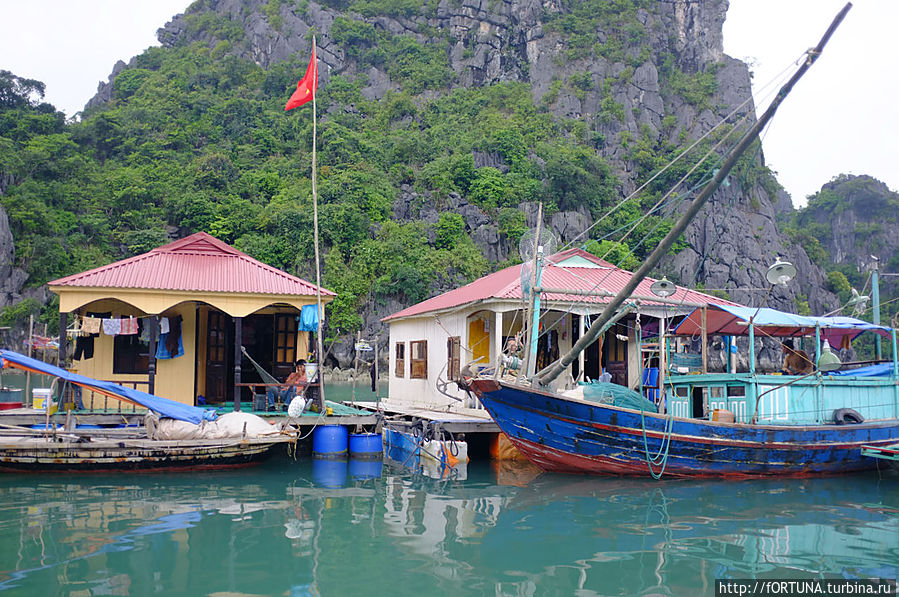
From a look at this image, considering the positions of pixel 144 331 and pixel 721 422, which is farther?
pixel 144 331

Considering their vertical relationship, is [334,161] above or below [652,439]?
above

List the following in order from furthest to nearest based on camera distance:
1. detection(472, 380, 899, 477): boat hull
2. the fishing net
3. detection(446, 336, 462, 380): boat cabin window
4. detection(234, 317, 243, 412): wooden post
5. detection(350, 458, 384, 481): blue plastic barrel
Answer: detection(446, 336, 462, 380): boat cabin window → detection(234, 317, 243, 412): wooden post → detection(350, 458, 384, 481): blue plastic barrel → the fishing net → detection(472, 380, 899, 477): boat hull

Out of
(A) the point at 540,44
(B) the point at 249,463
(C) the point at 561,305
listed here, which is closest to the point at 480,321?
(C) the point at 561,305

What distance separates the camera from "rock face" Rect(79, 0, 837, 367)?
5994cm

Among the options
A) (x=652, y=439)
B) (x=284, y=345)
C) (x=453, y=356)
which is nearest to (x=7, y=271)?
(x=284, y=345)

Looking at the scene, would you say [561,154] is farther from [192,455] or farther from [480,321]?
[192,455]

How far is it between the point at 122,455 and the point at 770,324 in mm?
12286

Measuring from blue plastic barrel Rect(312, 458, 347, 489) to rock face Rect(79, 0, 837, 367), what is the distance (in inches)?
1781

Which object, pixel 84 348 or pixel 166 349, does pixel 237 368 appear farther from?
pixel 84 348

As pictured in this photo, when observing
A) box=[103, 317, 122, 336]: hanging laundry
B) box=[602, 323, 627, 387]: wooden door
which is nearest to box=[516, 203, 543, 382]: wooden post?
box=[602, 323, 627, 387]: wooden door

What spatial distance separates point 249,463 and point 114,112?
5747cm

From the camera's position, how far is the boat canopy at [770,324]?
1297 centimetres

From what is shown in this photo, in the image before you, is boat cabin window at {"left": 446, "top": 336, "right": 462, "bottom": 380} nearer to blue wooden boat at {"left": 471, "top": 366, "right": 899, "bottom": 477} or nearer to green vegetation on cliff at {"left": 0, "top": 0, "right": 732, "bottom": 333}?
blue wooden boat at {"left": 471, "top": 366, "right": 899, "bottom": 477}

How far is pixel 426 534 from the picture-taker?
8.46m
